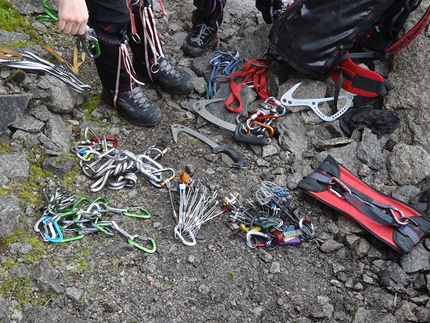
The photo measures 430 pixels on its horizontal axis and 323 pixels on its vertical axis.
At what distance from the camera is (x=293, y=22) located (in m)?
4.15

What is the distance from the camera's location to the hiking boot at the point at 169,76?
13.4 ft

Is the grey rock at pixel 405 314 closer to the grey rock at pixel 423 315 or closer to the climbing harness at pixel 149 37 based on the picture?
the grey rock at pixel 423 315

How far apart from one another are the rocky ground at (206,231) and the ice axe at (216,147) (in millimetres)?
55

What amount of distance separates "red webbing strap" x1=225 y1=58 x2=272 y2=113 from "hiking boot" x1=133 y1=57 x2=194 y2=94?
40cm

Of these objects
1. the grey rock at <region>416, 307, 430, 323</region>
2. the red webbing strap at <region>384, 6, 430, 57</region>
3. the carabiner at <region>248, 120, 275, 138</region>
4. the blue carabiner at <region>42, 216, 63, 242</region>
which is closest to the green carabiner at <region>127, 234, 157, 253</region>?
the blue carabiner at <region>42, 216, 63, 242</region>

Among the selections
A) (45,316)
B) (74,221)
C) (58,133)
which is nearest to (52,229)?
(74,221)

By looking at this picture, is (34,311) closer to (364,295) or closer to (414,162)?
(364,295)

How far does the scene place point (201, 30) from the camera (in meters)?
4.73

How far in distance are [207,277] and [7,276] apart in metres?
1.12

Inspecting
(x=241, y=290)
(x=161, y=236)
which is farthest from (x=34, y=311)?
(x=241, y=290)

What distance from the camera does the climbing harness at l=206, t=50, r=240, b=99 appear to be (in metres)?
4.40

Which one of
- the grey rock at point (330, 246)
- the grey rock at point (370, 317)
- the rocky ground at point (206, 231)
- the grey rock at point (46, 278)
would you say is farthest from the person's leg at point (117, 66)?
the grey rock at point (370, 317)

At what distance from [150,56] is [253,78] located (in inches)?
39.8

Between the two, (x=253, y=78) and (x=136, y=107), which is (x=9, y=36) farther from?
(x=253, y=78)
